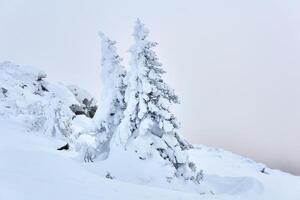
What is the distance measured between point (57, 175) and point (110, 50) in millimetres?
12912

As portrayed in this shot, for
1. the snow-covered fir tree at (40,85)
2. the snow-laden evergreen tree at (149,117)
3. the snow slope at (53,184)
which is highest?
the snow-covered fir tree at (40,85)

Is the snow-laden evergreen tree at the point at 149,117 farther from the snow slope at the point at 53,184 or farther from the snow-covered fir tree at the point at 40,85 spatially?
the snow-covered fir tree at the point at 40,85

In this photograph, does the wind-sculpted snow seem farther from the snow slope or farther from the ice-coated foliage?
the snow slope

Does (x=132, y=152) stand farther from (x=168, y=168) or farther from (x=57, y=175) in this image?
(x=57, y=175)

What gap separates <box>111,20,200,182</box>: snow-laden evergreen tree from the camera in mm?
22750

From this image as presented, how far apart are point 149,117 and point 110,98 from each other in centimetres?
→ 401

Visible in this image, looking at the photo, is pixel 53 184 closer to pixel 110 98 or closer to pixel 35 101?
pixel 110 98

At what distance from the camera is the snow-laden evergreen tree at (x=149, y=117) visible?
896 inches

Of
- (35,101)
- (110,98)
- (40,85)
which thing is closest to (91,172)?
(110,98)

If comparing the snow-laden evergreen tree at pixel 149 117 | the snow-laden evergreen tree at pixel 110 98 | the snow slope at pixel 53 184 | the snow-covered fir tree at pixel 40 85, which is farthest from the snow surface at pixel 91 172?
the snow-covered fir tree at pixel 40 85

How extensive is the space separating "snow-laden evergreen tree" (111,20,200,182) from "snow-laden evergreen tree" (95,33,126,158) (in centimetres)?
203

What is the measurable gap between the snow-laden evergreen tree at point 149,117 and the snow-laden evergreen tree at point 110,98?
2029 mm

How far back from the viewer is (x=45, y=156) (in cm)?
2091

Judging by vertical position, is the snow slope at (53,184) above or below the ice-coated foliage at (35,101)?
below
